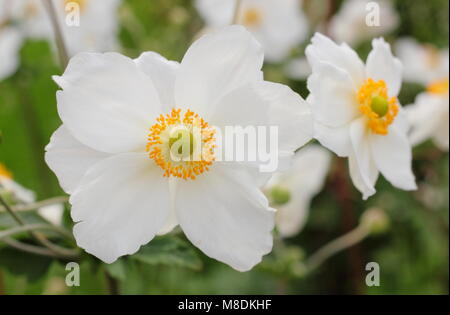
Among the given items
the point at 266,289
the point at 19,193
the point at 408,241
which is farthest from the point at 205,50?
the point at 408,241

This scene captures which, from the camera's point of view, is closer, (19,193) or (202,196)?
(202,196)

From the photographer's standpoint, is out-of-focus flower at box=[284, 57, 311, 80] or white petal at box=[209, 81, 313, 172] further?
out-of-focus flower at box=[284, 57, 311, 80]

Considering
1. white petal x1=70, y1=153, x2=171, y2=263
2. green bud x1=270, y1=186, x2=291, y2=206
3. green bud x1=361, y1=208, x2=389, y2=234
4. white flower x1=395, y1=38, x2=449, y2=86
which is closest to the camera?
white petal x1=70, y1=153, x2=171, y2=263

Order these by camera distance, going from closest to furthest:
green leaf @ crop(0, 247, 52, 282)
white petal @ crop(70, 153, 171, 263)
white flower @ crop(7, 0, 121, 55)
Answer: white petal @ crop(70, 153, 171, 263) < green leaf @ crop(0, 247, 52, 282) < white flower @ crop(7, 0, 121, 55)

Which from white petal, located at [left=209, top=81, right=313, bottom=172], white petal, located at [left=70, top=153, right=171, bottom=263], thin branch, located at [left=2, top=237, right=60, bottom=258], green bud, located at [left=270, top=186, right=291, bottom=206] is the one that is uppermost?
white petal, located at [left=209, top=81, right=313, bottom=172]

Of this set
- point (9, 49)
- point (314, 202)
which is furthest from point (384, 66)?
point (9, 49)

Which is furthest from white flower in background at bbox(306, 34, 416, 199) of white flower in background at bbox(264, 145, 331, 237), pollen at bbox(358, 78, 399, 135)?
white flower in background at bbox(264, 145, 331, 237)

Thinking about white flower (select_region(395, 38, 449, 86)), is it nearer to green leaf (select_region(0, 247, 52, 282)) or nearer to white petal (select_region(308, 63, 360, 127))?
white petal (select_region(308, 63, 360, 127))
